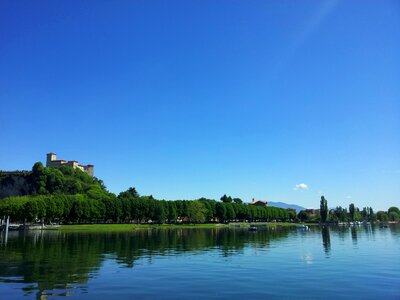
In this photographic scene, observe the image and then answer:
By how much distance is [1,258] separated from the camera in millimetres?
48969

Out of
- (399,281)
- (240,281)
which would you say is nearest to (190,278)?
(240,281)

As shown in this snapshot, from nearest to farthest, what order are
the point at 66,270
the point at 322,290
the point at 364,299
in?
the point at 364,299, the point at 322,290, the point at 66,270

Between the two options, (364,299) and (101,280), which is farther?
(101,280)

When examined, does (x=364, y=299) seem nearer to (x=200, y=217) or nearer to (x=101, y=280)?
(x=101, y=280)

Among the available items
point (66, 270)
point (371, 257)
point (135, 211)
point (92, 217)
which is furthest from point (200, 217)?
point (66, 270)

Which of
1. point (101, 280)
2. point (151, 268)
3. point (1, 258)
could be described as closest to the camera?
point (101, 280)

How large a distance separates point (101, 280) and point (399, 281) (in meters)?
29.0

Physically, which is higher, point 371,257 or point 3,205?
point 3,205

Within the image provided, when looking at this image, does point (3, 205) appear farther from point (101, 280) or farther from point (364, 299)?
point (364, 299)

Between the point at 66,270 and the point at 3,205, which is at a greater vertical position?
the point at 3,205

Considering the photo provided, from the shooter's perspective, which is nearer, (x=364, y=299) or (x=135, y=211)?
(x=364, y=299)

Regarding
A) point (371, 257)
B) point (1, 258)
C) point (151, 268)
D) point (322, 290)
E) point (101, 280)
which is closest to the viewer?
point (322, 290)

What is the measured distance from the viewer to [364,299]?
28562 millimetres

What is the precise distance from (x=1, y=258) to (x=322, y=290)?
4109 centimetres
